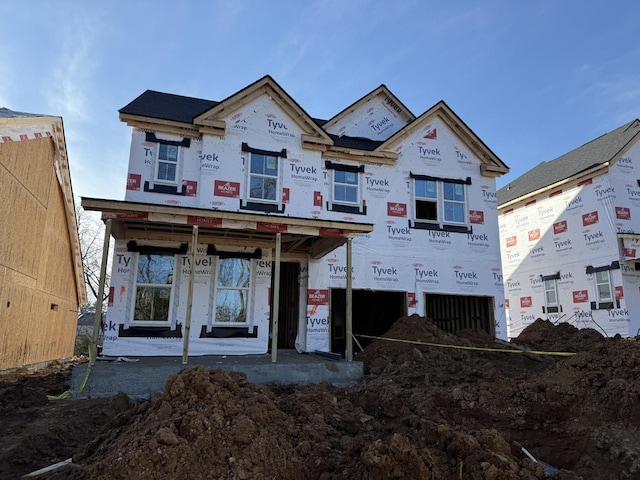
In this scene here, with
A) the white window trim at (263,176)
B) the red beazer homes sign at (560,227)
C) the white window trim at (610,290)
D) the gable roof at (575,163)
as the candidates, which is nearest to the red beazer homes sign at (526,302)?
the red beazer homes sign at (560,227)

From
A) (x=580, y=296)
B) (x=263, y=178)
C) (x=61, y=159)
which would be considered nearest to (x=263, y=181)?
(x=263, y=178)

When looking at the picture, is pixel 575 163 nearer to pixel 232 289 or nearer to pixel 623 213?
pixel 623 213

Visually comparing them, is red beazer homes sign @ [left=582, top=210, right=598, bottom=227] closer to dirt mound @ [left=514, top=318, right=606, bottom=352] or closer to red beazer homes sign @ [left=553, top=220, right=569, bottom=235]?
red beazer homes sign @ [left=553, top=220, right=569, bottom=235]

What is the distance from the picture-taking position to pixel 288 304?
1333 centimetres

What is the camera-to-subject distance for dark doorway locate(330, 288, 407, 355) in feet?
49.5

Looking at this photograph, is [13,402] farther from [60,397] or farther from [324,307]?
[324,307]

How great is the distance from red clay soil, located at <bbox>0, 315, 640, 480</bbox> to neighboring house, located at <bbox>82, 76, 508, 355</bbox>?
3560 millimetres

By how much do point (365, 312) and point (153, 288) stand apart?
7.98 meters

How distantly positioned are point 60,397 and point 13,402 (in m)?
0.85

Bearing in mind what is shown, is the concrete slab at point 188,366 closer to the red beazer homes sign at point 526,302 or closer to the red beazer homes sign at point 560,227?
the red beazer homes sign at point 560,227

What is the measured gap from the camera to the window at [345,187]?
1334 cm

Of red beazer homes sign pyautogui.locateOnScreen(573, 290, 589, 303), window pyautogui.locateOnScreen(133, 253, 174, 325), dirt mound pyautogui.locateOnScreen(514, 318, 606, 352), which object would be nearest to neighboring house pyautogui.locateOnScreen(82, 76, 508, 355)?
window pyautogui.locateOnScreen(133, 253, 174, 325)

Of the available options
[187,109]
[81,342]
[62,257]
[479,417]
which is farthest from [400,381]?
[81,342]

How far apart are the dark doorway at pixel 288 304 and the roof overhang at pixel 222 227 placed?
1069mm
